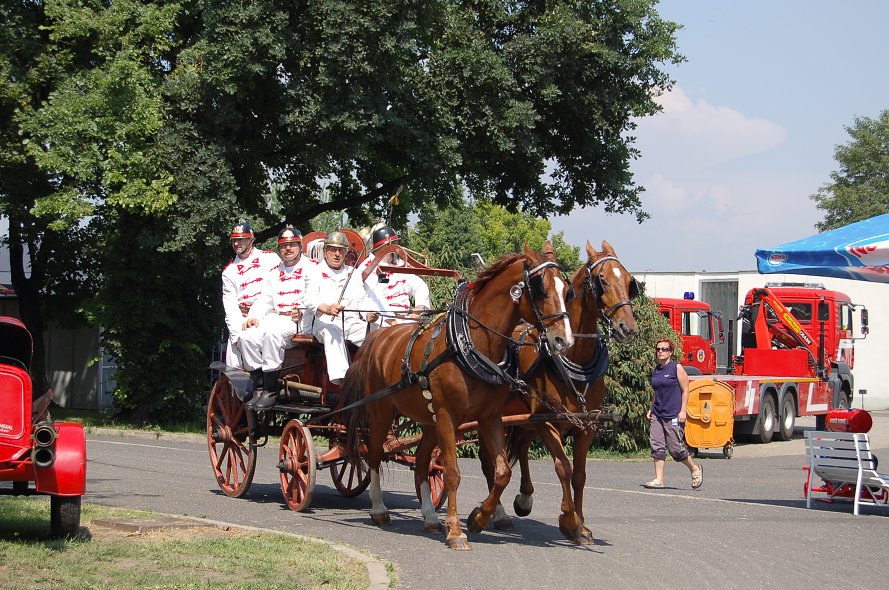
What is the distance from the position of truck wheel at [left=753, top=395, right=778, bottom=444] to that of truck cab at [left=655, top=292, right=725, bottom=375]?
3399mm

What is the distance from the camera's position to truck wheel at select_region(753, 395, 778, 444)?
918 inches

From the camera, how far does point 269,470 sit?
16031 mm

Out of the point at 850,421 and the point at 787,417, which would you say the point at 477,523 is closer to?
the point at 850,421

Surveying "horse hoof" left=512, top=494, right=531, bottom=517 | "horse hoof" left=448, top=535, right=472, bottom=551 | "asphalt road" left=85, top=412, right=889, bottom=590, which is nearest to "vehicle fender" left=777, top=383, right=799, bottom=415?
"asphalt road" left=85, top=412, right=889, bottom=590

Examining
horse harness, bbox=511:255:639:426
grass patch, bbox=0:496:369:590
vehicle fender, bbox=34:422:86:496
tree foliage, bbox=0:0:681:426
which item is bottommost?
grass patch, bbox=0:496:369:590

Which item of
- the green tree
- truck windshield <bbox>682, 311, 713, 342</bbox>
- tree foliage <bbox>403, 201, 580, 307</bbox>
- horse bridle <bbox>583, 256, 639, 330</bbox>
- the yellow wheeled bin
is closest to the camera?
horse bridle <bbox>583, 256, 639, 330</bbox>

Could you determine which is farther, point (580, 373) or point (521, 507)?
point (521, 507)

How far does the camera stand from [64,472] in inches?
332

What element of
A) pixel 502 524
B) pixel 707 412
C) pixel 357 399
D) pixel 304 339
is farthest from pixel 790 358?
pixel 357 399

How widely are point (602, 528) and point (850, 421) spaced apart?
14.0 ft

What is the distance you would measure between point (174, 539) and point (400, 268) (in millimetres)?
3457

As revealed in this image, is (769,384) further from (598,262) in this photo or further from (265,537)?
(265,537)

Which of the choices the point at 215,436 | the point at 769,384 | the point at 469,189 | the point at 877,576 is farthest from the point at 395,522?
the point at 469,189

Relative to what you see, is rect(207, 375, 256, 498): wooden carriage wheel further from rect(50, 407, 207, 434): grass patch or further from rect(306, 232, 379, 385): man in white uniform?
rect(50, 407, 207, 434): grass patch
